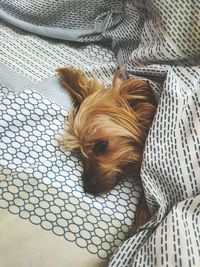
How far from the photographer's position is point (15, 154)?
1174mm

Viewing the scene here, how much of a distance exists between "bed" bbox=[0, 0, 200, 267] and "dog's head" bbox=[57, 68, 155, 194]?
3cm

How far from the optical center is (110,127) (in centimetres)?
123

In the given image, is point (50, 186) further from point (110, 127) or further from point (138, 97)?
point (138, 97)

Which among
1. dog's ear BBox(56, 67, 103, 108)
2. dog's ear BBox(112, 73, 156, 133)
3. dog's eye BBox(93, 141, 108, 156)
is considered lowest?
dog's eye BBox(93, 141, 108, 156)

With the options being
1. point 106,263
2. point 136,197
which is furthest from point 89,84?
point 106,263

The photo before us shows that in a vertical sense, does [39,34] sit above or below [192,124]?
below

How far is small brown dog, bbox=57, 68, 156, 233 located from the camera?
120 centimetres

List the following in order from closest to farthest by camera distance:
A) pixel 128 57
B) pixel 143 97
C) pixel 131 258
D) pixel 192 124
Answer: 1. pixel 131 258
2. pixel 192 124
3. pixel 143 97
4. pixel 128 57

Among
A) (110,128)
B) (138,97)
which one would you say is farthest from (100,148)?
(138,97)

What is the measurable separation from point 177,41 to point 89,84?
257 millimetres

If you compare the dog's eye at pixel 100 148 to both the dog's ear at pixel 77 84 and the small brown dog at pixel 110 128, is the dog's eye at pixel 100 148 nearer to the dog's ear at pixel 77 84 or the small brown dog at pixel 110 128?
the small brown dog at pixel 110 128

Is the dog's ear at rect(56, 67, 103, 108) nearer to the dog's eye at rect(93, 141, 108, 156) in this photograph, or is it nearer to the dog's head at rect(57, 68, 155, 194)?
the dog's head at rect(57, 68, 155, 194)

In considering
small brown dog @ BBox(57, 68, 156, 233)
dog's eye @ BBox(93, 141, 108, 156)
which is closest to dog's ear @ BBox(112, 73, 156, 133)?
small brown dog @ BBox(57, 68, 156, 233)

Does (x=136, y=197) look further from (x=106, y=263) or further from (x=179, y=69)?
(x=179, y=69)
